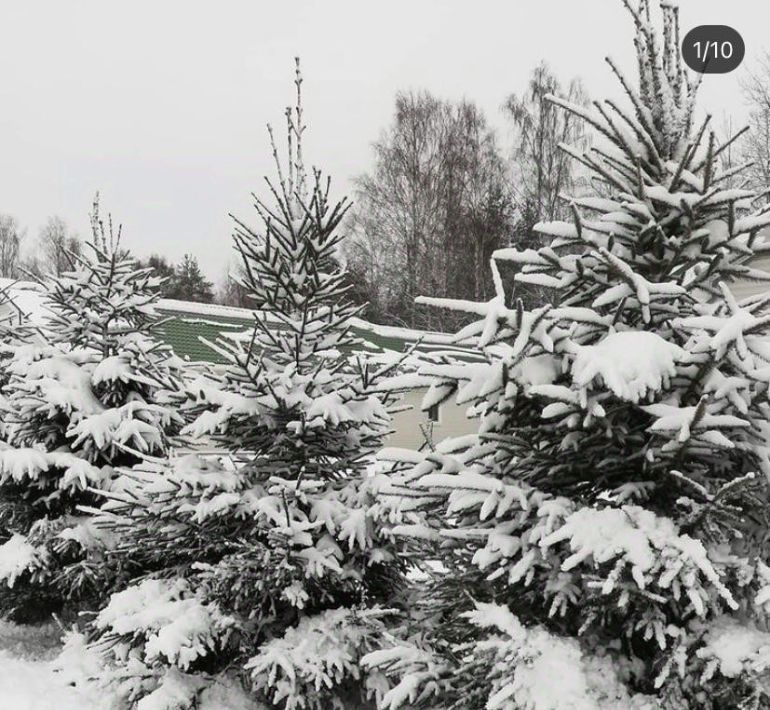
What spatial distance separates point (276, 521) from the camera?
15.8 ft

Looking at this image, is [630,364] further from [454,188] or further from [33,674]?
[454,188]

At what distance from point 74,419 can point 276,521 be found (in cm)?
348

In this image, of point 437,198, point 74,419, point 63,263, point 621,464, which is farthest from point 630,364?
point 63,263

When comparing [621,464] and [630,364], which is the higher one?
[630,364]

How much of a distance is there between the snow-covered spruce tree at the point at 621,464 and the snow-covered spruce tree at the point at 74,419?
4362 mm

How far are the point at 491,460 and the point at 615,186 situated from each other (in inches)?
56.3

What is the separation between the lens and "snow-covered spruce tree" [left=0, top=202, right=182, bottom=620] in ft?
23.3

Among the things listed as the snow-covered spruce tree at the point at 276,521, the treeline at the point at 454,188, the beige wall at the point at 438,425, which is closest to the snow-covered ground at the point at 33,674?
the snow-covered spruce tree at the point at 276,521

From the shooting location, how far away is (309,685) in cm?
468

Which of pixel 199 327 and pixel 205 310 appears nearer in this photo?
pixel 199 327

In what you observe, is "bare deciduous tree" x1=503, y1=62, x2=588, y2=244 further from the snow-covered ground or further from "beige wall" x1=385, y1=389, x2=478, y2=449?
the snow-covered ground

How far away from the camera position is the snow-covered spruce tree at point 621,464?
2.88 metres

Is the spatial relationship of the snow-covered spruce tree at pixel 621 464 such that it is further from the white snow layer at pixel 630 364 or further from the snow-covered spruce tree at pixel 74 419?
the snow-covered spruce tree at pixel 74 419

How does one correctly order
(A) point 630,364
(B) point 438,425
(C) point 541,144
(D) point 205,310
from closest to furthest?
(A) point 630,364
(D) point 205,310
(B) point 438,425
(C) point 541,144
